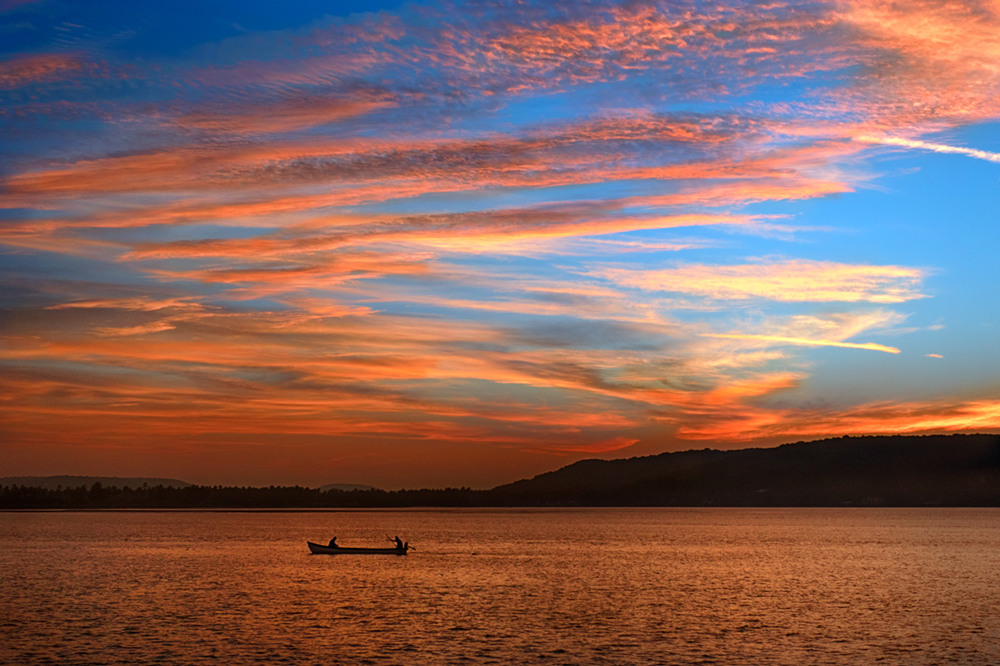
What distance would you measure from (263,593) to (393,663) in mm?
43914

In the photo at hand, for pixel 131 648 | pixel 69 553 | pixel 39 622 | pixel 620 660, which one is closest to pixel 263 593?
pixel 39 622

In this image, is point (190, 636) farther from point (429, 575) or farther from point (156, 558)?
point (156, 558)

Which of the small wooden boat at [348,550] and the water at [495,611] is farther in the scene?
the small wooden boat at [348,550]

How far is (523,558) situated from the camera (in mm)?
154000

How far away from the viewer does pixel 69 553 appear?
528ft

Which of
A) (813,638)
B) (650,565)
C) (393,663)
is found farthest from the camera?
(650,565)

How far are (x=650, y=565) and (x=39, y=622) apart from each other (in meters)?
88.3

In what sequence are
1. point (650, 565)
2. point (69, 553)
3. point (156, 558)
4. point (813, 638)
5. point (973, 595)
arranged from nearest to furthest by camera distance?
point (813, 638)
point (973, 595)
point (650, 565)
point (156, 558)
point (69, 553)

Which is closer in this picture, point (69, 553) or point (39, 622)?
point (39, 622)

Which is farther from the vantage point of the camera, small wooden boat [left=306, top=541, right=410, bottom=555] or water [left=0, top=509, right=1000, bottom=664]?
small wooden boat [left=306, top=541, right=410, bottom=555]

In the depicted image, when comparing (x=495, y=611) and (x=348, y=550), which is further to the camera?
(x=348, y=550)

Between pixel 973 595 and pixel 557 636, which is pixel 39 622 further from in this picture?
pixel 973 595

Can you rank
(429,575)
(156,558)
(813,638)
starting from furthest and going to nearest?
(156,558) < (429,575) < (813,638)

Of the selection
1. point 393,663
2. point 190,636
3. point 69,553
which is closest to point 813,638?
point 393,663
